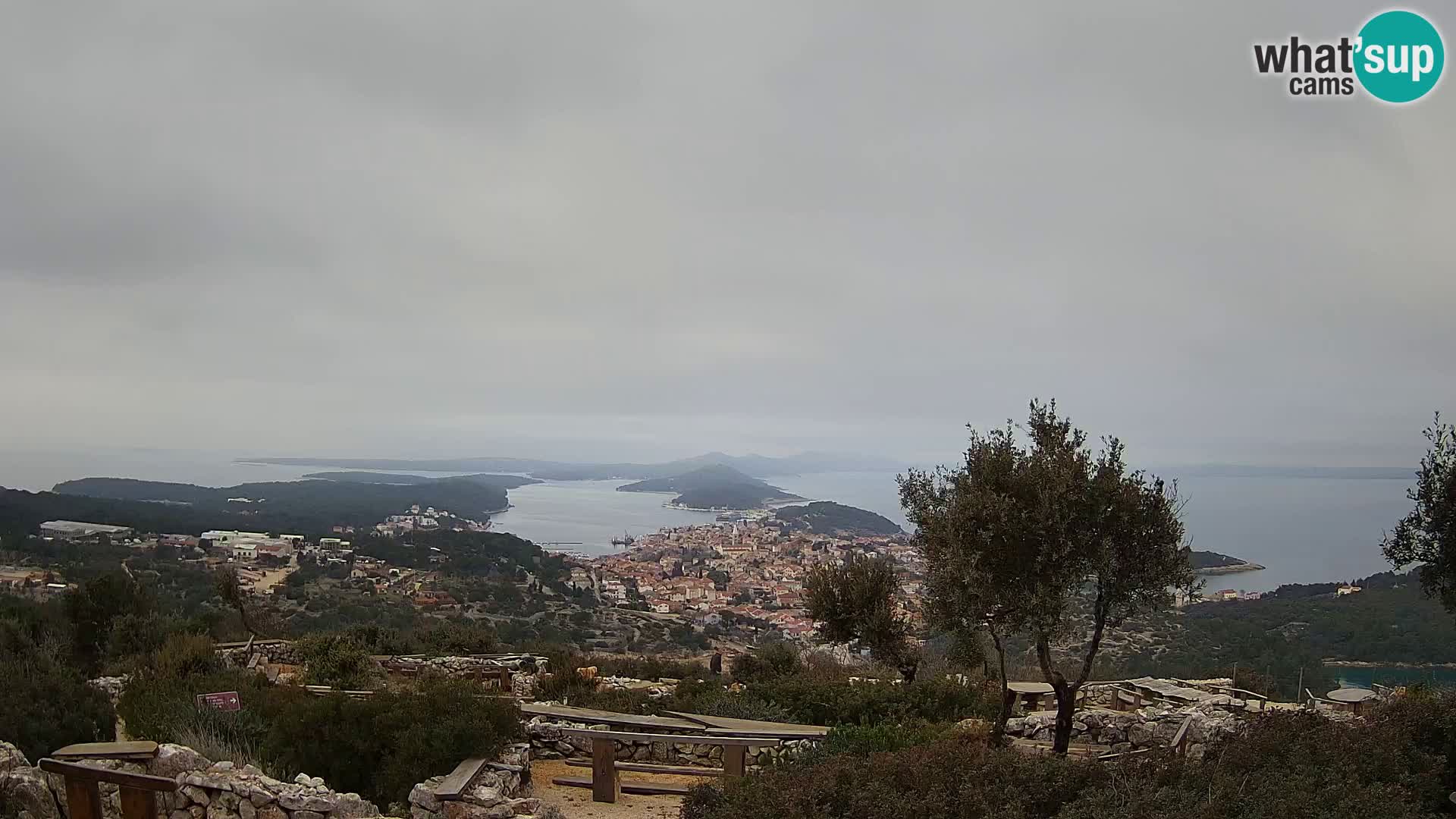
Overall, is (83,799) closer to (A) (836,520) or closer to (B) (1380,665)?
(B) (1380,665)

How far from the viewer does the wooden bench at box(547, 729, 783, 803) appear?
8.05 metres

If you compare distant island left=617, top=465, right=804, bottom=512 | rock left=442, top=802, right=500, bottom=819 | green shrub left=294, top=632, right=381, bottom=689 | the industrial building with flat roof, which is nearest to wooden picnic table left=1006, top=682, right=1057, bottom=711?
rock left=442, top=802, right=500, bottom=819

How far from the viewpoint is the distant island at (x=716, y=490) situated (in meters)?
77.2

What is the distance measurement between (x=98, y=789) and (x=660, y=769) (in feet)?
16.8

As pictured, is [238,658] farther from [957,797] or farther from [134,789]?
[957,797]

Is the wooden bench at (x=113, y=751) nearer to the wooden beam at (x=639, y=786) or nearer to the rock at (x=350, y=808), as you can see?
the rock at (x=350, y=808)

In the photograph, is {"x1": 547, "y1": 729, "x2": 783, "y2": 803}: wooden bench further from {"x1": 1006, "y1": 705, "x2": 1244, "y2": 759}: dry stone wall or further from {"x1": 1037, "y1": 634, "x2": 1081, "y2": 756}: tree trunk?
{"x1": 1006, "y1": 705, "x2": 1244, "y2": 759}: dry stone wall

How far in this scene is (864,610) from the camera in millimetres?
13602

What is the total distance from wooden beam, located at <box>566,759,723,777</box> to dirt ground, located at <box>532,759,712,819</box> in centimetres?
7

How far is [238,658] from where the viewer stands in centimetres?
1534

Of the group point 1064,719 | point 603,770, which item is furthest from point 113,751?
point 1064,719

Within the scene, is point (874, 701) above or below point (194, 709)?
below

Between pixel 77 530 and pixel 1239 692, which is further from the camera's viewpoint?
pixel 77 530

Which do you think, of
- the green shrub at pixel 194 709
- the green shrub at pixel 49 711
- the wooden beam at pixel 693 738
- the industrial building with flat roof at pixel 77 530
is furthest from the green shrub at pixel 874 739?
the industrial building with flat roof at pixel 77 530
